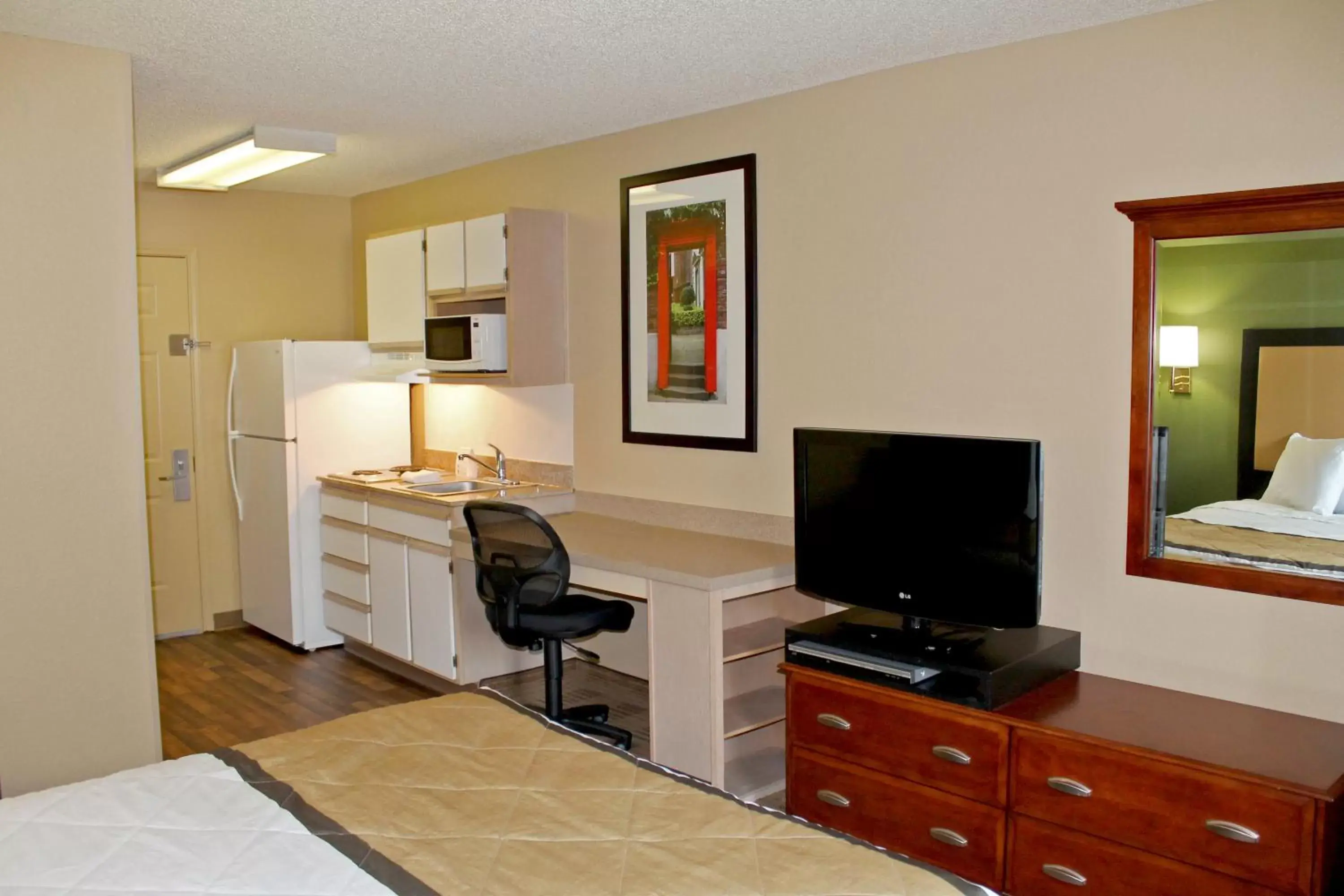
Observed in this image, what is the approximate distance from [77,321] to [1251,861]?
3.64 meters

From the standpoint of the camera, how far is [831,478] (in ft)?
11.3

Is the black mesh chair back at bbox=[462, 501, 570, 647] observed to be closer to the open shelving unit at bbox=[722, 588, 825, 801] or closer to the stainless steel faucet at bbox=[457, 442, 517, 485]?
the open shelving unit at bbox=[722, 588, 825, 801]

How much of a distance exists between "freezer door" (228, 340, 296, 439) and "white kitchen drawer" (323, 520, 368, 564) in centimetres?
53

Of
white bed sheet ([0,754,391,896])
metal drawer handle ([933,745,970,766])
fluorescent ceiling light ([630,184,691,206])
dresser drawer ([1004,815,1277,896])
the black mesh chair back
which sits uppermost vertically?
fluorescent ceiling light ([630,184,691,206])

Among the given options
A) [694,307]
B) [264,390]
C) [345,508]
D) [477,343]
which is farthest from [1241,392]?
[264,390]

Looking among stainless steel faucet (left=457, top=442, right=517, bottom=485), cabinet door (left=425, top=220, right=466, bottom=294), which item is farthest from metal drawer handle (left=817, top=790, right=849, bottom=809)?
cabinet door (left=425, top=220, right=466, bottom=294)

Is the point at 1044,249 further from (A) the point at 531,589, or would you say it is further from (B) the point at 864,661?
(A) the point at 531,589

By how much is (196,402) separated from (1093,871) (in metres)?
5.36

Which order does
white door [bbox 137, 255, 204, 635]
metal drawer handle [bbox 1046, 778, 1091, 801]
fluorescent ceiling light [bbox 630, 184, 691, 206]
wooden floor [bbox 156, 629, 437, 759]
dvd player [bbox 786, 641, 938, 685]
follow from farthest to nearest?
white door [bbox 137, 255, 204, 635]
wooden floor [bbox 156, 629, 437, 759]
fluorescent ceiling light [bbox 630, 184, 691, 206]
dvd player [bbox 786, 641, 938, 685]
metal drawer handle [bbox 1046, 778, 1091, 801]

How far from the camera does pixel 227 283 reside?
20.3 feet

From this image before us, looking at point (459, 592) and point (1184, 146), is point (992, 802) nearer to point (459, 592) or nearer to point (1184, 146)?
point (1184, 146)

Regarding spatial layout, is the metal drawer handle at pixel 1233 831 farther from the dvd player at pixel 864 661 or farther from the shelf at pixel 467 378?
the shelf at pixel 467 378

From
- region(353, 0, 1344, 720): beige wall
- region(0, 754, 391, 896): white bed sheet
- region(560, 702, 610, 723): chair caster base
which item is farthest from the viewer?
region(560, 702, 610, 723): chair caster base

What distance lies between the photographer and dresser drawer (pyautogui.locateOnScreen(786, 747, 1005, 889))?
289 cm
